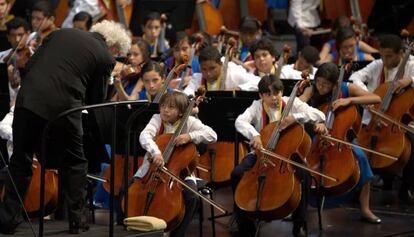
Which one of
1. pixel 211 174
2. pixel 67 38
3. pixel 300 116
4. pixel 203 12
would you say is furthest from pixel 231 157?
pixel 203 12

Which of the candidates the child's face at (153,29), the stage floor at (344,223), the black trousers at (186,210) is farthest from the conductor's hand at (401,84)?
the child's face at (153,29)

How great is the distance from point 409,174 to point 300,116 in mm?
1799

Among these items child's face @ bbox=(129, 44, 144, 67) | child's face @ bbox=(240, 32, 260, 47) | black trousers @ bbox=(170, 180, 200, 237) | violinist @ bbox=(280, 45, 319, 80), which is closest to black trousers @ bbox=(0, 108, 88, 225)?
black trousers @ bbox=(170, 180, 200, 237)

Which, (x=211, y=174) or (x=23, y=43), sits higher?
(x=23, y=43)

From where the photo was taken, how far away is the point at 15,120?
638 cm

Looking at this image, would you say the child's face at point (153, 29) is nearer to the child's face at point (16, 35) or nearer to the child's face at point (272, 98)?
the child's face at point (16, 35)

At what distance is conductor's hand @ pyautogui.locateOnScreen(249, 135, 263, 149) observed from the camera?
24.2 feet

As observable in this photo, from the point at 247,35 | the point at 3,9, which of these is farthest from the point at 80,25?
the point at 247,35

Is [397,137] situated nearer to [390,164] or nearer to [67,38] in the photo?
[390,164]

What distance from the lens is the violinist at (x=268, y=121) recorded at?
7520 mm

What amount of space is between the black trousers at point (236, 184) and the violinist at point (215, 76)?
1.08 m

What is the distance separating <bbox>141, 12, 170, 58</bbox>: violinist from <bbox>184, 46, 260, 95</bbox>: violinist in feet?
6.33

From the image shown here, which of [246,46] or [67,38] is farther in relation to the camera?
[246,46]

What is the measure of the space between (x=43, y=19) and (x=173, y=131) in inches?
139
